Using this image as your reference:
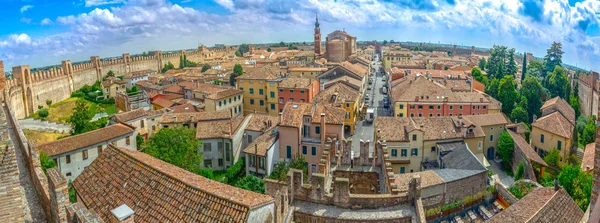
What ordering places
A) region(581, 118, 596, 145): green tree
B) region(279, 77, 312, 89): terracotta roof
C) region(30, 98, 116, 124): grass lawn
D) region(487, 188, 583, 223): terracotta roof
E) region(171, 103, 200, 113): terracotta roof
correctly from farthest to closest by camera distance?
region(30, 98, 116, 124): grass lawn → region(279, 77, 312, 89): terracotta roof → region(171, 103, 200, 113): terracotta roof → region(581, 118, 596, 145): green tree → region(487, 188, 583, 223): terracotta roof

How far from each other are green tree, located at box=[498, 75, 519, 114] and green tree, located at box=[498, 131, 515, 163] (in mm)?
17721

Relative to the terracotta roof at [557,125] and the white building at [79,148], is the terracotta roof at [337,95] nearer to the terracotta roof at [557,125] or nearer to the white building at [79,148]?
the terracotta roof at [557,125]

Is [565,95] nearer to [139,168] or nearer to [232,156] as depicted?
[232,156]

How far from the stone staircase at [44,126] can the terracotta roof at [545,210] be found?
41.5 m

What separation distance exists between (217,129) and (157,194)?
24.2 m

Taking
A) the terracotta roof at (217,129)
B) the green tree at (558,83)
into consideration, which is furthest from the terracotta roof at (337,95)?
the green tree at (558,83)

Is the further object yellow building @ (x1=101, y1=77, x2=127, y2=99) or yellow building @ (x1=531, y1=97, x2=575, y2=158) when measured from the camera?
yellow building @ (x1=101, y1=77, x2=127, y2=99)

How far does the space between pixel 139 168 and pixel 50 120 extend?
147 ft

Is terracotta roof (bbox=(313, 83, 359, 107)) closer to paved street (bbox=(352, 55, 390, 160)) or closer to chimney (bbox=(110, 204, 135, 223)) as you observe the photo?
paved street (bbox=(352, 55, 390, 160))

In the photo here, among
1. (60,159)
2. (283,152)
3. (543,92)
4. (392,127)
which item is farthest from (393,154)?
(543,92)

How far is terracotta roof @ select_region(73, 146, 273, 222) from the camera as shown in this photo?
941 cm

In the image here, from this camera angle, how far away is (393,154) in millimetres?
34250

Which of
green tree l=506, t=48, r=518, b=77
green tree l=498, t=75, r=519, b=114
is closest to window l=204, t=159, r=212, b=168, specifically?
green tree l=498, t=75, r=519, b=114

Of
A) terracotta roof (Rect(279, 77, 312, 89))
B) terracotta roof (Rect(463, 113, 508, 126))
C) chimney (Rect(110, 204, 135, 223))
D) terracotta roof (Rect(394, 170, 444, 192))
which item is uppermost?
chimney (Rect(110, 204, 135, 223))
